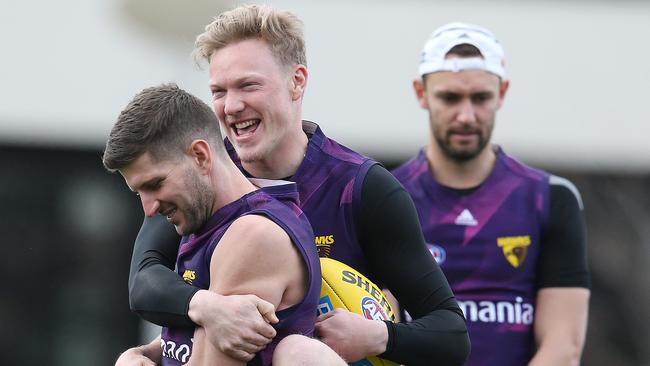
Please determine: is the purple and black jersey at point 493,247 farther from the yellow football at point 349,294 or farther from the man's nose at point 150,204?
the man's nose at point 150,204

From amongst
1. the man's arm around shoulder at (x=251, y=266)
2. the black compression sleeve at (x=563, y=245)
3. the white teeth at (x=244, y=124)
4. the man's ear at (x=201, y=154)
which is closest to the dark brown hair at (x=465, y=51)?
the black compression sleeve at (x=563, y=245)

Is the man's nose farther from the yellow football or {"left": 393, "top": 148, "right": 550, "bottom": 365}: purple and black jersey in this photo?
{"left": 393, "top": 148, "right": 550, "bottom": 365}: purple and black jersey

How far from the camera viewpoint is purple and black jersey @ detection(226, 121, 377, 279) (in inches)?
197

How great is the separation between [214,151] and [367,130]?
28.6 ft

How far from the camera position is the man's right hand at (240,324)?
170 inches

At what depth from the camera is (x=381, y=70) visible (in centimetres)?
1356

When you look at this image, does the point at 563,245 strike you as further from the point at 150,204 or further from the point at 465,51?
the point at 150,204

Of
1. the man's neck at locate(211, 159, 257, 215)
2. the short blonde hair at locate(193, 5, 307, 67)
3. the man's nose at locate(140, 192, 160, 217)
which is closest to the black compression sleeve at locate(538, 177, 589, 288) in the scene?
the short blonde hair at locate(193, 5, 307, 67)

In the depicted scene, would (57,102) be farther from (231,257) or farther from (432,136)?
(231,257)

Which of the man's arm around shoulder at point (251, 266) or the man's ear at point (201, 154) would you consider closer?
the man's arm around shoulder at point (251, 266)

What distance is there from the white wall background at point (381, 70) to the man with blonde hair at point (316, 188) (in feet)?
25.0

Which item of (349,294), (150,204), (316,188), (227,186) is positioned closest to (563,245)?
(316,188)

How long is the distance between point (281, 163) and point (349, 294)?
2.05ft

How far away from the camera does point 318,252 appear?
4.97 metres
